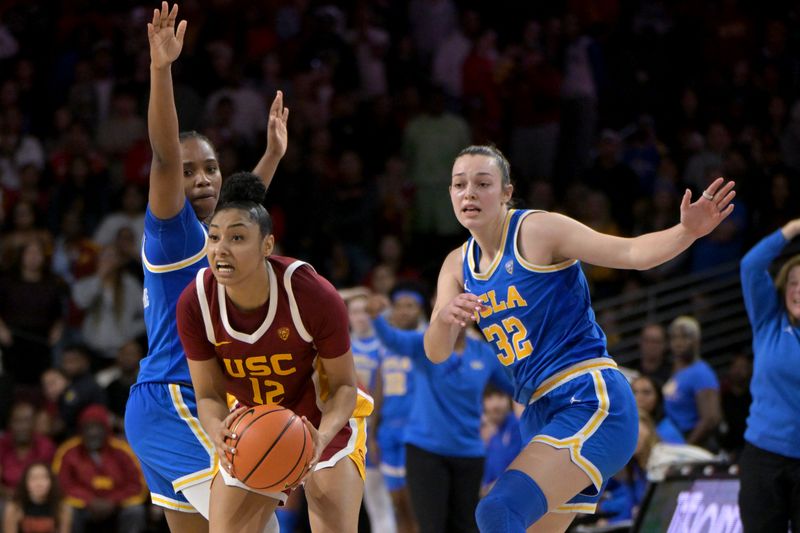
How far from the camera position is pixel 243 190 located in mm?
4668

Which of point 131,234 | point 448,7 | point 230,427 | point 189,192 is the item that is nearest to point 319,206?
point 131,234

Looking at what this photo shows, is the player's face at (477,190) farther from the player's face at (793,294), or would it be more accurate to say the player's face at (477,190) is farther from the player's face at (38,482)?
the player's face at (38,482)

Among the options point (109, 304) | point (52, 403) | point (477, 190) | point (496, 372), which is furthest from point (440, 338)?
point (109, 304)

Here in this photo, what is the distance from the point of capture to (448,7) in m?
13.7

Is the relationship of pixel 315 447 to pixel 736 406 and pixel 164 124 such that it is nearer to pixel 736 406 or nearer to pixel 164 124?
pixel 164 124

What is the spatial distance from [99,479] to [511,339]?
5.56 meters

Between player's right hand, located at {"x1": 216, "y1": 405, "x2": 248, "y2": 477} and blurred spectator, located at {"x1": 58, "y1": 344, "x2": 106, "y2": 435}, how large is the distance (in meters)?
5.94

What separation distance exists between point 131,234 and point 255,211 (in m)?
6.57

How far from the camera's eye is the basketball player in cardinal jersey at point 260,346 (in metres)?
4.54

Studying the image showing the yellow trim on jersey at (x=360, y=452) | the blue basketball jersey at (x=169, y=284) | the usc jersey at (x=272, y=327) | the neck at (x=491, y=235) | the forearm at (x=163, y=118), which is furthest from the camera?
the neck at (x=491, y=235)

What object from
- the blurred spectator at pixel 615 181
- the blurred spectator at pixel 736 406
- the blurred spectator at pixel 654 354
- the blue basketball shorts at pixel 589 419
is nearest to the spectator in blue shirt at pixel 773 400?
the blue basketball shorts at pixel 589 419

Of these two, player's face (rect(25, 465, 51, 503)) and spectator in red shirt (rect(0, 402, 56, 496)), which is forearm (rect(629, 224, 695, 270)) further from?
spectator in red shirt (rect(0, 402, 56, 496))

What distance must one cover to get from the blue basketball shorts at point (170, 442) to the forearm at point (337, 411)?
47cm

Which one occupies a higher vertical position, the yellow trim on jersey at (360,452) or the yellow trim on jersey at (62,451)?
the yellow trim on jersey at (360,452)
